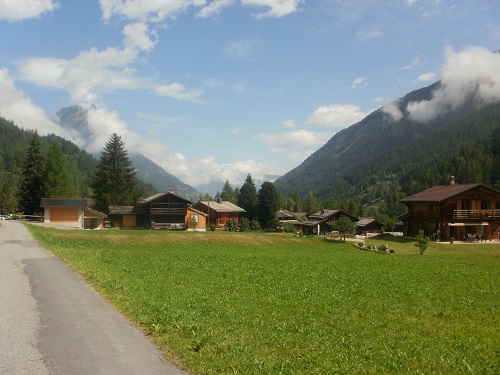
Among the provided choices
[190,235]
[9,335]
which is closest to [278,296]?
[9,335]

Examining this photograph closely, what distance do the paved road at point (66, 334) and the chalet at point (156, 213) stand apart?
62.1m

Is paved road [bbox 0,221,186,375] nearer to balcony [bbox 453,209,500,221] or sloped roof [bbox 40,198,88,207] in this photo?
sloped roof [bbox 40,198,88,207]

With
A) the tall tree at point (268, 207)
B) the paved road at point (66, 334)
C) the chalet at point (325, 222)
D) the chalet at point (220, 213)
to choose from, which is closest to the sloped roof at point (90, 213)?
the chalet at point (220, 213)

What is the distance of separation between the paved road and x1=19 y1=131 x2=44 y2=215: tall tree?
71.2 metres

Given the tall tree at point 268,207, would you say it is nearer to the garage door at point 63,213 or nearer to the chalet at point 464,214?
the chalet at point 464,214

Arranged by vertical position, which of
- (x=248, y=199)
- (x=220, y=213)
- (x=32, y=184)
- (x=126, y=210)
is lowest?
(x=220, y=213)

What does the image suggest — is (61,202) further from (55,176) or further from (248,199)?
(248,199)

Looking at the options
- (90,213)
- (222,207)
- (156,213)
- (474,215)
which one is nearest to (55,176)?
(90,213)

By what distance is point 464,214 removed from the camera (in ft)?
207

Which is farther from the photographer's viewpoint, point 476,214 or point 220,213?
point 220,213

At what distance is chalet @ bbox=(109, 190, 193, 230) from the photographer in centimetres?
8094

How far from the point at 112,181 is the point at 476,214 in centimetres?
7020

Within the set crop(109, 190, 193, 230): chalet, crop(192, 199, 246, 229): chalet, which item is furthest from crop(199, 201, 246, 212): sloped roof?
crop(109, 190, 193, 230): chalet

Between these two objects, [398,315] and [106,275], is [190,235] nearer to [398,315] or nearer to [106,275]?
[106,275]
